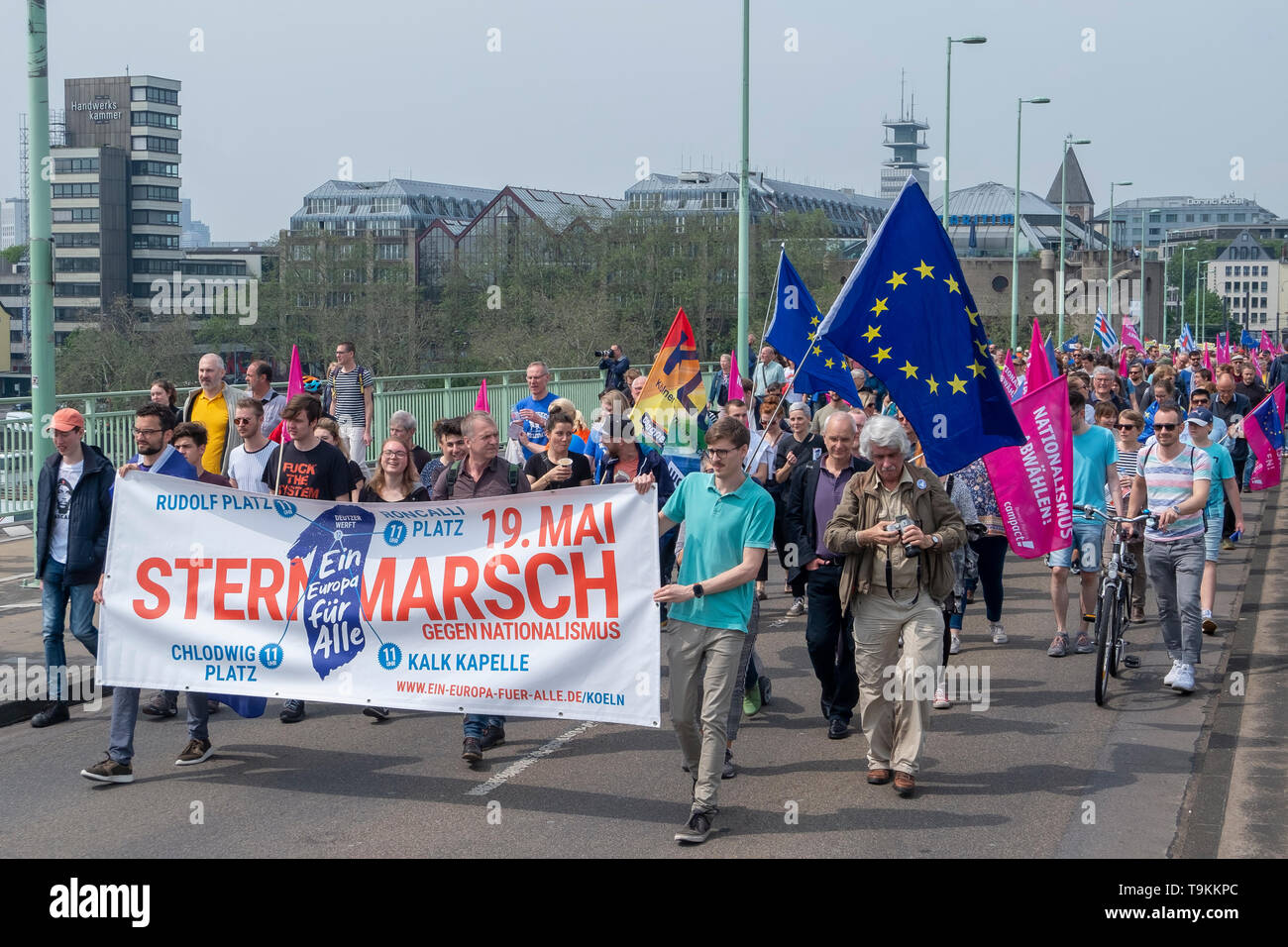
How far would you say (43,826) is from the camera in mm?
6891

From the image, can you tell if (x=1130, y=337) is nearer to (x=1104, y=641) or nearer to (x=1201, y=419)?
(x=1201, y=419)

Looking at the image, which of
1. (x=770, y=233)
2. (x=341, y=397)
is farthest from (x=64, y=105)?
(x=341, y=397)

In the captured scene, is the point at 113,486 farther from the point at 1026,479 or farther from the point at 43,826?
the point at 1026,479

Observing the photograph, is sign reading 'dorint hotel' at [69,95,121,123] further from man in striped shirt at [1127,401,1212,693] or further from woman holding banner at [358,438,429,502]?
man in striped shirt at [1127,401,1212,693]

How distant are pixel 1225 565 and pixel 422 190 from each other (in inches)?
4624

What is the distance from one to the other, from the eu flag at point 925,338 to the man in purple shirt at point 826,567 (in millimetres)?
626

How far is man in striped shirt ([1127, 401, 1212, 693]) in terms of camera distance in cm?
972

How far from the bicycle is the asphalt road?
222mm

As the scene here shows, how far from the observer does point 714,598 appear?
6.81 meters

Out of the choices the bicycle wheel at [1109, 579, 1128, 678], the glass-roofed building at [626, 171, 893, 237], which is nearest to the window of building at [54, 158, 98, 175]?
the glass-roofed building at [626, 171, 893, 237]

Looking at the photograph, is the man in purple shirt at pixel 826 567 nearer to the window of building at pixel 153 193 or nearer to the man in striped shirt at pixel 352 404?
the man in striped shirt at pixel 352 404

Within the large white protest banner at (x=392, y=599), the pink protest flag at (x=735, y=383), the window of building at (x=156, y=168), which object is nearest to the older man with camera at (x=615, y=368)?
the pink protest flag at (x=735, y=383)

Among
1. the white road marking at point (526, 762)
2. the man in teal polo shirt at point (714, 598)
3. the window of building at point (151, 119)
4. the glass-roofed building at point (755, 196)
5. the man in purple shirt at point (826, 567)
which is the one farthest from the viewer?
the window of building at point (151, 119)

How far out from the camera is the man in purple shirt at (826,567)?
26.9 feet
